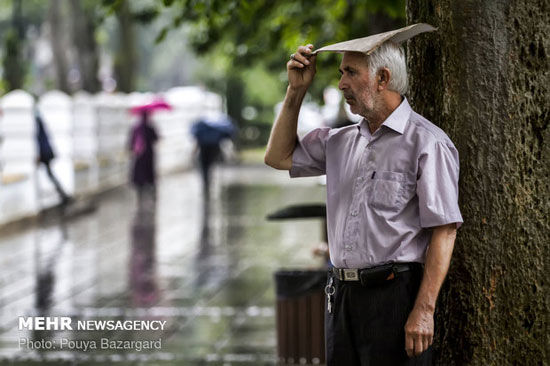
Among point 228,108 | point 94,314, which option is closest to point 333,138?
point 94,314

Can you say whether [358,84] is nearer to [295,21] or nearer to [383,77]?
[383,77]

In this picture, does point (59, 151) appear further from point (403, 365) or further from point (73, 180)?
point (403, 365)

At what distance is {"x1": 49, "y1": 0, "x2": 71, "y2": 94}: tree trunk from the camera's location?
32.1m

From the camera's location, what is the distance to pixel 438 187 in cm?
337

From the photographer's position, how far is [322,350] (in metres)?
6.00

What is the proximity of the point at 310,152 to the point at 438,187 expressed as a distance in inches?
25.1

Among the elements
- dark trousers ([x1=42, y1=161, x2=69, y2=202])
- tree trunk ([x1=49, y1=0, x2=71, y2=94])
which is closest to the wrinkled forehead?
dark trousers ([x1=42, y1=161, x2=69, y2=202])

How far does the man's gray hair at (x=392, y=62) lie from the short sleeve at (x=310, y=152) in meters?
0.39

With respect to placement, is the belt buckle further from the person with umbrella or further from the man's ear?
the person with umbrella

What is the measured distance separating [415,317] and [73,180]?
15.7 m

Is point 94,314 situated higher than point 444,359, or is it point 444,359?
point 444,359

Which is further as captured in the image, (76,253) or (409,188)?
(76,253)

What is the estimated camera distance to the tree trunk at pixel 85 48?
28.2m

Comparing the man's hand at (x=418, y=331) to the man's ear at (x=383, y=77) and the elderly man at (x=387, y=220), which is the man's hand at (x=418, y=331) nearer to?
the elderly man at (x=387, y=220)
